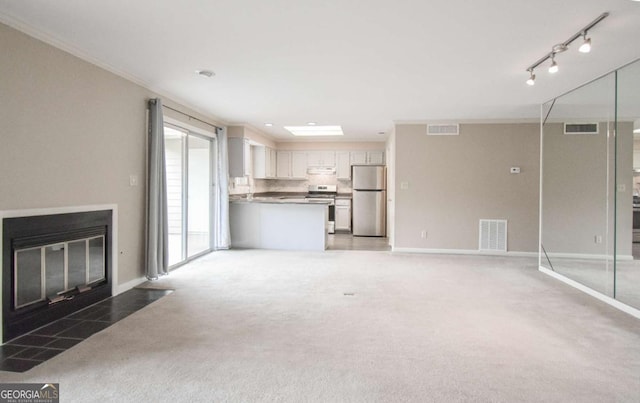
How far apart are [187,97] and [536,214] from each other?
6100 millimetres

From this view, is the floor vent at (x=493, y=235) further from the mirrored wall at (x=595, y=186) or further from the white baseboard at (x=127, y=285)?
the white baseboard at (x=127, y=285)

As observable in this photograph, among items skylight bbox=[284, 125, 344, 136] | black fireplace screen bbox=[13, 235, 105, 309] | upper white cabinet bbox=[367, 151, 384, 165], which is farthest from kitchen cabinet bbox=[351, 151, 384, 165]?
black fireplace screen bbox=[13, 235, 105, 309]

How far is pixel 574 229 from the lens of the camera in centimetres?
503

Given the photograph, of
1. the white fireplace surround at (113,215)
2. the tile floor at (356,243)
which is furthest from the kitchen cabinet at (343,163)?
the white fireplace surround at (113,215)

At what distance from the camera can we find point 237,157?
677 centimetres

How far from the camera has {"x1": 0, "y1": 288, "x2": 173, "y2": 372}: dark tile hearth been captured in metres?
2.38

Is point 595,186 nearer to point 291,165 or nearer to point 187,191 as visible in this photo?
point 187,191

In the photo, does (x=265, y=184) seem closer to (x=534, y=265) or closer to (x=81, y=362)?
(x=534, y=265)

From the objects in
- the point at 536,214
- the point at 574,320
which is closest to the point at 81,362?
the point at 574,320

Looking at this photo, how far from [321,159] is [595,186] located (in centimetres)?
611

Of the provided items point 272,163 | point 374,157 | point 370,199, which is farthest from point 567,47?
point 272,163

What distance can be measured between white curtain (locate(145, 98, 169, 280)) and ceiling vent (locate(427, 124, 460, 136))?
4519 millimetres

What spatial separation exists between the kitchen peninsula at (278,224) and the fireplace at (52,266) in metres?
3.20

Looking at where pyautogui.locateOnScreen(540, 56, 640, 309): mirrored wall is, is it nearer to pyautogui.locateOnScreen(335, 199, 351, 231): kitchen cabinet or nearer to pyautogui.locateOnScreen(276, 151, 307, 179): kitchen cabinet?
pyautogui.locateOnScreen(335, 199, 351, 231): kitchen cabinet
